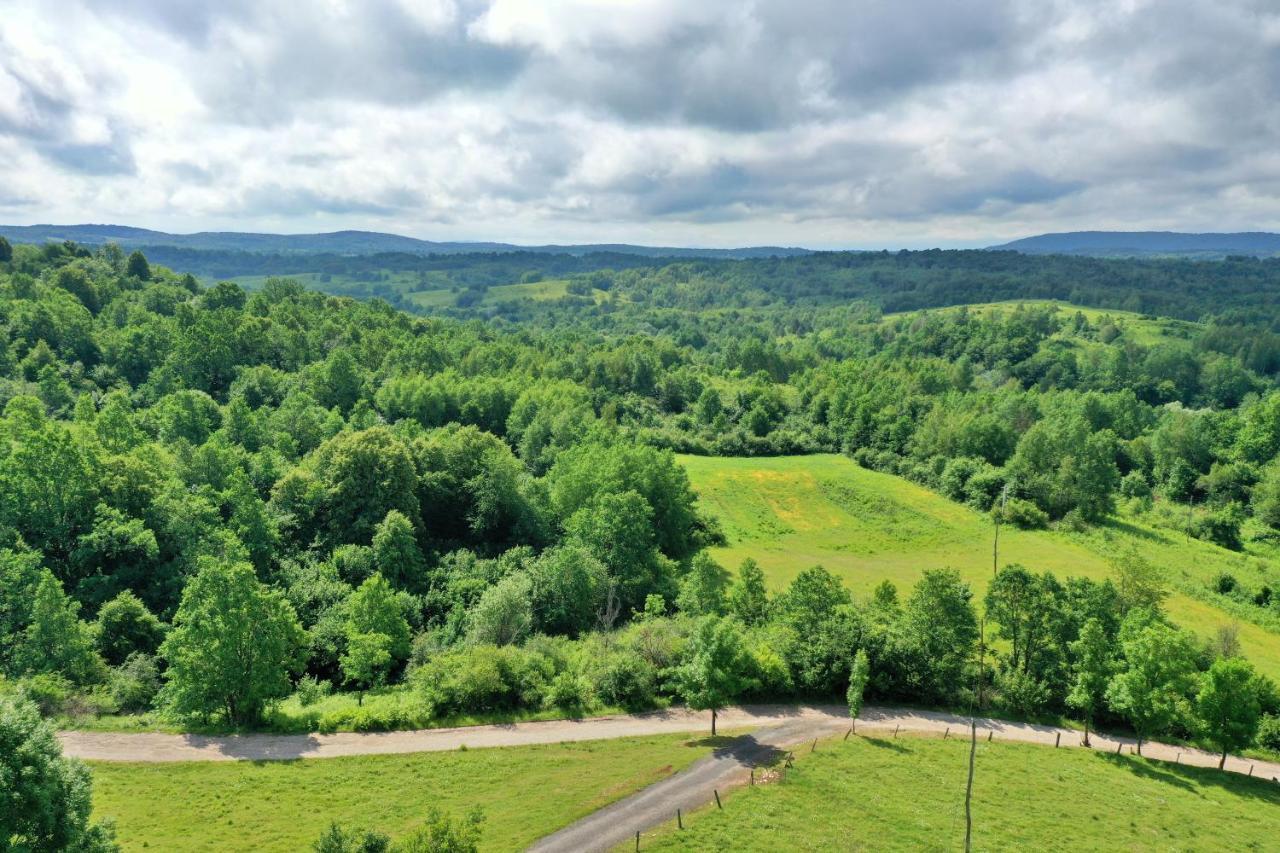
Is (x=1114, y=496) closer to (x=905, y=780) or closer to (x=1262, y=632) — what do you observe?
(x=1262, y=632)

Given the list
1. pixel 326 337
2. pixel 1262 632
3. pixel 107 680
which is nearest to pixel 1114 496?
pixel 1262 632

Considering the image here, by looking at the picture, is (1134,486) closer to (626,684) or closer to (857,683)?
(857,683)

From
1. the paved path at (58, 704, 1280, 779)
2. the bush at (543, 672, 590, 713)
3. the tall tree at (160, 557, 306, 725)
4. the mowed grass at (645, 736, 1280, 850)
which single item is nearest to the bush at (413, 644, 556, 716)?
the bush at (543, 672, 590, 713)

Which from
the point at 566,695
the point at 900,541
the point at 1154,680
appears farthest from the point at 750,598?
the point at 900,541

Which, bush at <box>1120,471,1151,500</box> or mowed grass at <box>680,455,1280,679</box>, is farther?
bush at <box>1120,471,1151,500</box>

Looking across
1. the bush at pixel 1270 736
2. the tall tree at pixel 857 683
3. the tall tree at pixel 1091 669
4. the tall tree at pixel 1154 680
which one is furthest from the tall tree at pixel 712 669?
the bush at pixel 1270 736

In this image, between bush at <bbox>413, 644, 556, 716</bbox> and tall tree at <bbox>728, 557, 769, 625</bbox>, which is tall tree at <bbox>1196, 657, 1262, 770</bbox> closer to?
tall tree at <bbox>728, 557, 769, 625</bbox>
